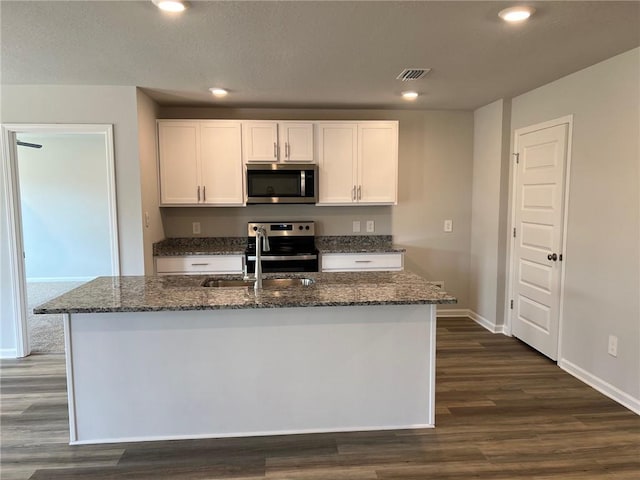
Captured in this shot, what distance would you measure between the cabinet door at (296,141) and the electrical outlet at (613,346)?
9.80 ft

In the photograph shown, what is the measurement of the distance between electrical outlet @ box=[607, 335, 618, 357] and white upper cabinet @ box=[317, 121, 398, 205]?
7.39ft

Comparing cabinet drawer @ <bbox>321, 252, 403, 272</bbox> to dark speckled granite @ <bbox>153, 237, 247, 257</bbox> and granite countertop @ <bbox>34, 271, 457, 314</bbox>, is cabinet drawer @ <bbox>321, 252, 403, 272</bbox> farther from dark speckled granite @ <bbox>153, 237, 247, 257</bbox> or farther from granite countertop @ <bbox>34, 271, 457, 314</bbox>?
granite countertop @ <bbox>34, 271, 457, 314</bbox>

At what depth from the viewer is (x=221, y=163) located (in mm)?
4148

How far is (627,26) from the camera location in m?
2.26

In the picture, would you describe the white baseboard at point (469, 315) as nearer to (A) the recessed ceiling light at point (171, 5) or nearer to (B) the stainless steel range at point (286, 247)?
(B) the stainless steel range at point (286, 247)

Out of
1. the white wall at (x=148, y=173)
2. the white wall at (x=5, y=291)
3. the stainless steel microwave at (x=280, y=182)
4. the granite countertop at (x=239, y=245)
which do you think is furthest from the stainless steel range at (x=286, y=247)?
the white wall at (x=5, y=291)

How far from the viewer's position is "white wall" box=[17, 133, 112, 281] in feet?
22.0

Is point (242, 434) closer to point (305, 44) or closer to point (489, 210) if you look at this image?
point (305, 44)

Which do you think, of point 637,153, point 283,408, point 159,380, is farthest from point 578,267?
point 159,380

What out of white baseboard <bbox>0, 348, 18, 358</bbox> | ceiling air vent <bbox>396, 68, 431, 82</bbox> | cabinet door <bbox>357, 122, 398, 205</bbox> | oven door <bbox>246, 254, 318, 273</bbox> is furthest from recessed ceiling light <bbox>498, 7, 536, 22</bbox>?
white baseboard <bbox>0, 348, 18, 358</bbox>

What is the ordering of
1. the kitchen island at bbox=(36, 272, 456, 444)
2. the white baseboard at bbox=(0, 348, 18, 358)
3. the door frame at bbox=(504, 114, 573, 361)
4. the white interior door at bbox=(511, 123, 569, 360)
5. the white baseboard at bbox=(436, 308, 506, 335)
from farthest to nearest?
the white baseboard at bbox=(436, 308, 506, 335) → the white baseboard at bbox=(0, 348, 18, 358) → the white interior door at bbox=(511, 123, 569, 360) → the door frame at bbox=(504, 114, 573, 361) → the kitchen island at bbox=(36, 272, 456, 444)

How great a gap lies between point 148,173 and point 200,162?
0.55 meters

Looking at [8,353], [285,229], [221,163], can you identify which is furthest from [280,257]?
[8,353]

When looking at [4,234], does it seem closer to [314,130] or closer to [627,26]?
[314,130]
